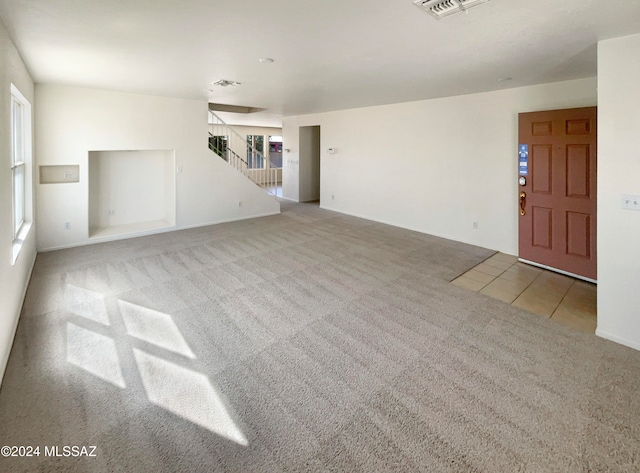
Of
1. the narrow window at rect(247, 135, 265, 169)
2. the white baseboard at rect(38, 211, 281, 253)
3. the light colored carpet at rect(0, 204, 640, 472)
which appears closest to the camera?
the light colored carpet at rect(0, 204, 640, 472)

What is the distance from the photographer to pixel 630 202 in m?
2.69

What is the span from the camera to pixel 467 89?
5.10m

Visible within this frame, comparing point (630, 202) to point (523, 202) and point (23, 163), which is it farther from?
point (23, 163)

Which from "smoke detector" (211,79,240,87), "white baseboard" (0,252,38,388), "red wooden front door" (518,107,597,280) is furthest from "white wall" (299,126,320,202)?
"white baseboard" (0,252,38,388)

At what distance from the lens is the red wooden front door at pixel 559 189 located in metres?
4.09

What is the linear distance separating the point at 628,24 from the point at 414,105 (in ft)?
13.1

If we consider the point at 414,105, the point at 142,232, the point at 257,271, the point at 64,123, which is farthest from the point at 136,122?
the point at 414,105

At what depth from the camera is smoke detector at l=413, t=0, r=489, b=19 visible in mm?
2244

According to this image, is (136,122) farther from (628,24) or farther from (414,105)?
(628,24)

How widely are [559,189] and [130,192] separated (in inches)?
291

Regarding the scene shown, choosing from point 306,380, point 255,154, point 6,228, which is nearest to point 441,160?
point 306,380

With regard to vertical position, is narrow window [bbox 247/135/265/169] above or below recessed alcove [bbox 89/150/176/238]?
above

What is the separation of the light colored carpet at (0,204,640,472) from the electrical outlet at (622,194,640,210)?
1.17 metres

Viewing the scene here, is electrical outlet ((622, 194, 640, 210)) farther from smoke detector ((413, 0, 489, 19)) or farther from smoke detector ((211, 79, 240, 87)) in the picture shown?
smoke detector ((211, 79, 240, 87))
